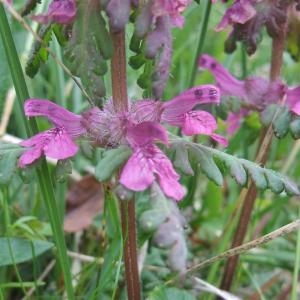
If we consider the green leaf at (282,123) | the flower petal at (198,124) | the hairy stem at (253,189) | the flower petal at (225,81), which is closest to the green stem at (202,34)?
the flower petal at (225,81)

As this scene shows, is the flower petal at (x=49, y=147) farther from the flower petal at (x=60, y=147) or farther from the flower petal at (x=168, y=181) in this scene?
the flower petal at (x=168, y=181)

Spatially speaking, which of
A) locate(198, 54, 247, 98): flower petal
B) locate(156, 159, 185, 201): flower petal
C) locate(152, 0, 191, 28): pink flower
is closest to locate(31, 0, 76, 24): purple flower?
locate(152, 0, 191, 28): pink flower

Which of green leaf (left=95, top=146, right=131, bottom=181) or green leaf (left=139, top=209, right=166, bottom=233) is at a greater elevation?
green leaf (left=95, top=146, right=131, bottom=181)

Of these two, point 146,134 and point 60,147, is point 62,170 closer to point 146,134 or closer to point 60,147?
point 60,147

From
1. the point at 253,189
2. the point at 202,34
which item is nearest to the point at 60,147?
the point at 253,189

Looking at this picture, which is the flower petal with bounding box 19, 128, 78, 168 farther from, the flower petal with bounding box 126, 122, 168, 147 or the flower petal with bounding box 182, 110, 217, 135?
the flower petal with bounding box 182, 110, 217, 135

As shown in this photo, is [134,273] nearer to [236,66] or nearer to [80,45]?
[80,45]
